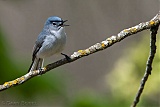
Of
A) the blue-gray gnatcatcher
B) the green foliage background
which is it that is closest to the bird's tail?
the blue-gray gnatcatcher

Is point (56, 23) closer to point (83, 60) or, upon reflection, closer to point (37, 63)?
point (37, 63)

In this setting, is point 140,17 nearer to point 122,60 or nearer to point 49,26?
point 122,60

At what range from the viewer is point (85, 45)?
4.00 m

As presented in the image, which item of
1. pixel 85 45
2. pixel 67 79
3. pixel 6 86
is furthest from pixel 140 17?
pixel 6 86

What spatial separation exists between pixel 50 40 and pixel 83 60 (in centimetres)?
206

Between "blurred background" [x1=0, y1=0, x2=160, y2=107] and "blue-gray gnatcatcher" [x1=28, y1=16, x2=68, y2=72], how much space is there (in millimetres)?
69

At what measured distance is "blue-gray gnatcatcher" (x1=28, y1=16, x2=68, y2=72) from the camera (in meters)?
2.05

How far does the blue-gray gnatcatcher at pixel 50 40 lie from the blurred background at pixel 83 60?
7cm

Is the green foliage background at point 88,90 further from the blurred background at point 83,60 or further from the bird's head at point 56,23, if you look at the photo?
the bird's head at point 56,23

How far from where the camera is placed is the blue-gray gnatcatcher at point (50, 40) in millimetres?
2055

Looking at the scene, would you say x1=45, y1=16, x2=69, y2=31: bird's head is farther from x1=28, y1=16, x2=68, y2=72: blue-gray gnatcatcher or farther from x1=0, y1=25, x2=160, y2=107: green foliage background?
x1=0, y1=25, x2=160, y2=107: green foliage background

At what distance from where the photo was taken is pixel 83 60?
4184 millimetres

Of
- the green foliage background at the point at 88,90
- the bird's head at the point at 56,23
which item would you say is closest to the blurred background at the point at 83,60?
the green foliage background at the point at 88,90

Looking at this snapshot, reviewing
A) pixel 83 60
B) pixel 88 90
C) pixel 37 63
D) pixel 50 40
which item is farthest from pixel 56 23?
pixel 83 60
